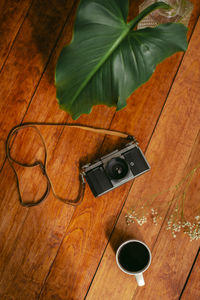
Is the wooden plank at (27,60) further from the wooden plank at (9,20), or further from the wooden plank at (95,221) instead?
the wooden plank at (95,221)

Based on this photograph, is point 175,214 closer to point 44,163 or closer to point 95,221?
point 95,221

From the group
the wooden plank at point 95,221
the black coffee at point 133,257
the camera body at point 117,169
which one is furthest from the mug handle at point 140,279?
the camera body at point 117,169

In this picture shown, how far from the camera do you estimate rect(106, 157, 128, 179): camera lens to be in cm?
105

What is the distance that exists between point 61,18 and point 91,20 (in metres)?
0.44

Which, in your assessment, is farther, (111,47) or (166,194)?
(166,194)

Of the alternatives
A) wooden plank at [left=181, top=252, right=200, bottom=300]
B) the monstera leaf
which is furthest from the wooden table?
the monstera leaf

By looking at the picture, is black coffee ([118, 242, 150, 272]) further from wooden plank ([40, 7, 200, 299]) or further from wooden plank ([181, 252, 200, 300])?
wooden plank ([181, 252, 200, 300])

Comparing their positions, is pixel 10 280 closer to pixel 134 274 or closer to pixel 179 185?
pixel 134 274

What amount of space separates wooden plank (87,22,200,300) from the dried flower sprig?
16mm

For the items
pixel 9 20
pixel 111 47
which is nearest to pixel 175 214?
pixel 111 47

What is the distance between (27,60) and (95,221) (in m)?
0.67

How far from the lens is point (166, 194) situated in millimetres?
1109

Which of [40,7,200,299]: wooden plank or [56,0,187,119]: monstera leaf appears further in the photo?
[40,7,200,299]: wooden plank

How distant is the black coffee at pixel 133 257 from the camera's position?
1030mm
